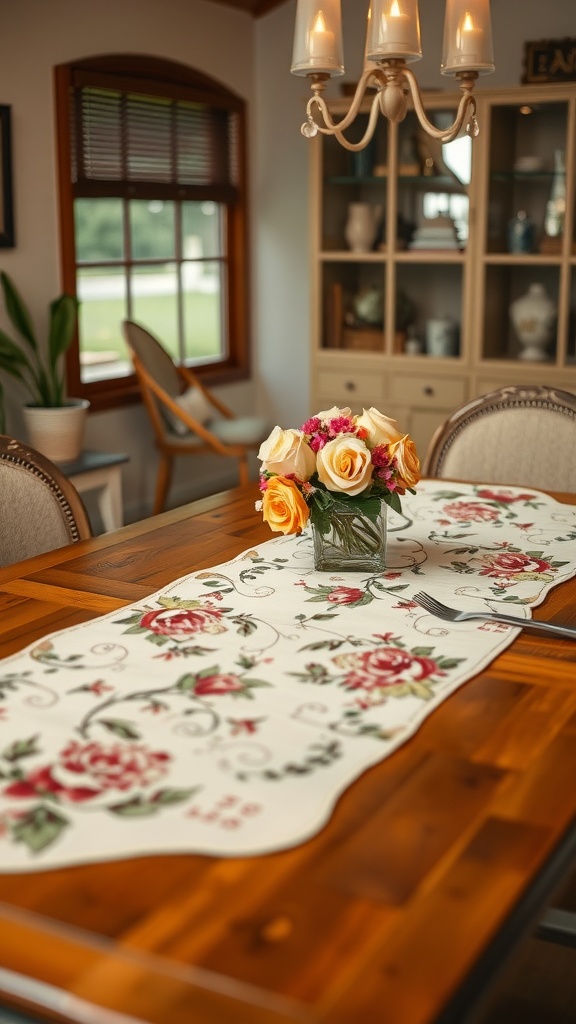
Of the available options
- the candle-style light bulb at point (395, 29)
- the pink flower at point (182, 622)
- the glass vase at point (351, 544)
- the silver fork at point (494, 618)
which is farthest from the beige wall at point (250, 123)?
the silver fork at point (494, 618)

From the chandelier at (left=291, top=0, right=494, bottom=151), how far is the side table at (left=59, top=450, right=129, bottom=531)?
7.44 ft

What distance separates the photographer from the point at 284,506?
1648mm

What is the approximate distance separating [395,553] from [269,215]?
425 cm

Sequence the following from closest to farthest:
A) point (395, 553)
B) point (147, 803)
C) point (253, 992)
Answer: point (253, 992)
point (147, 803)
point (395, 553)

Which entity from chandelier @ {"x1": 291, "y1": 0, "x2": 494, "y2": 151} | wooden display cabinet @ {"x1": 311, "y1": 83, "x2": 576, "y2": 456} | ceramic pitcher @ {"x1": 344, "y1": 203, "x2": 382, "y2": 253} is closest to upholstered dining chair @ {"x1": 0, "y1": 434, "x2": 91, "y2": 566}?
chandelier @ {"x1": 291, "y1": 0, "x2": 494, "y2": 151}

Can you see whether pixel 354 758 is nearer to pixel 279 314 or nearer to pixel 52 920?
pixel 52 920

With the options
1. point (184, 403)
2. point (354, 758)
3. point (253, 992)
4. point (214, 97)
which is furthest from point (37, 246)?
point (253, 992)

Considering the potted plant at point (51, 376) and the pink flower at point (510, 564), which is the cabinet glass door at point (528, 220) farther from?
the pink flower at point (510, 564)

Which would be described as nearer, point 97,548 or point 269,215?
point 97,548

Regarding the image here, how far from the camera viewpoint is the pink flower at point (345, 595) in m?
1.61

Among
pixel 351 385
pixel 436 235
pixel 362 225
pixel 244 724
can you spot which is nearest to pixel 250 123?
pixel 362 225

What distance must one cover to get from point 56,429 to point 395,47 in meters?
2.56

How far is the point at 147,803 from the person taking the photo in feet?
3.36

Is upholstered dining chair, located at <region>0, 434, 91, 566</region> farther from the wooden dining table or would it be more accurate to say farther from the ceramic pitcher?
the ceramic pitcher
